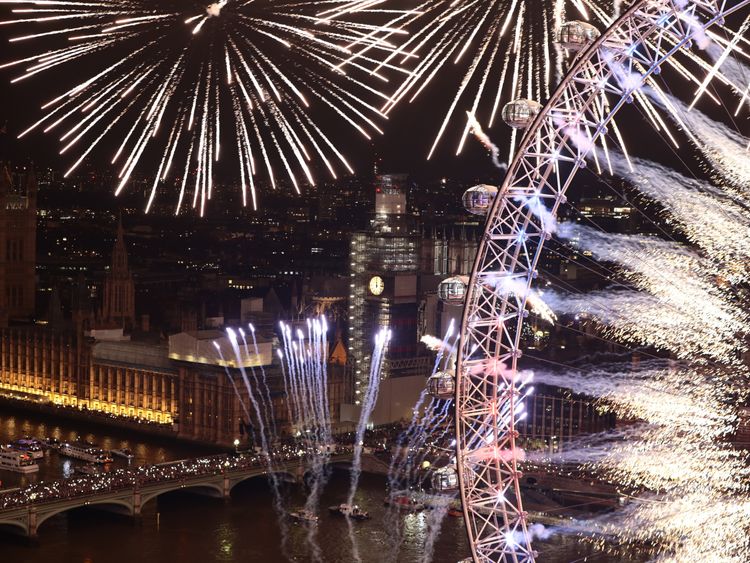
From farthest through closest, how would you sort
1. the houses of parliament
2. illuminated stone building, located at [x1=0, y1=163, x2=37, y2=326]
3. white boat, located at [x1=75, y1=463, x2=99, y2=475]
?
illuminated stone building, located at [x1=0, y1=163, x2=37, y2=326]
the houses of parliament
white boat, located at [x1=75, y1=463, x2=99, y2=475]

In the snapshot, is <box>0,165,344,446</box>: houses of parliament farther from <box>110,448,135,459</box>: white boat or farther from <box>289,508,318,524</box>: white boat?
<box>289,508,318,524</box>: white boat

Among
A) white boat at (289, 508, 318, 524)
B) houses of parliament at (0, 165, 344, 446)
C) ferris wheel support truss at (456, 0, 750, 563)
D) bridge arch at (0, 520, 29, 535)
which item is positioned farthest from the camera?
houses of parliament at (0, 165, 344, 446)

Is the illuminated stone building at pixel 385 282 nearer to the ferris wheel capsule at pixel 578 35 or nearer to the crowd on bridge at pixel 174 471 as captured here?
the crowd on bridge at pixel 174 471

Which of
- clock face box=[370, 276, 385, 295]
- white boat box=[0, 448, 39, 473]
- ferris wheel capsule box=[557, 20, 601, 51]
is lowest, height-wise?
white boat box=[0, 448, 39, 473]

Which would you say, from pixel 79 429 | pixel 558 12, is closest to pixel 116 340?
pixel 79 429

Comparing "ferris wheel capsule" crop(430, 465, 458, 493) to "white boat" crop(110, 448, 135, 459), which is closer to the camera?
"ferris wheel capsule" crop(430, 465, 458, 493)

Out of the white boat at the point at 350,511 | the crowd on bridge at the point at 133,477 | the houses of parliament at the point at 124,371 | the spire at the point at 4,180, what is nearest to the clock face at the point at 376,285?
the houses of parliament at the point at 124,371

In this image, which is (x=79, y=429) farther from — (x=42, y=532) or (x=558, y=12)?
(x=558, y=12)

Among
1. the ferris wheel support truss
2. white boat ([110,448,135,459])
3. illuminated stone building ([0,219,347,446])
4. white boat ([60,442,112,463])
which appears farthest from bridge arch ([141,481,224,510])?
the ferris wheel support truss
